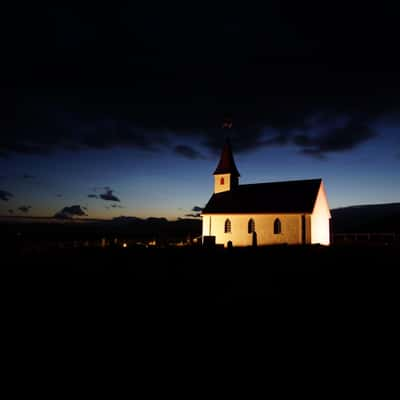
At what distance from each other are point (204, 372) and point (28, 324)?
4624mm

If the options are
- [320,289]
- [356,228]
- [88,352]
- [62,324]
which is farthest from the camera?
[356,228]

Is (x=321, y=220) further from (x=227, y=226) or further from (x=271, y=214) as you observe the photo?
(x=227, y=226)

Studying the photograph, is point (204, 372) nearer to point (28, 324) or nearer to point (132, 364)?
point (132, 364)

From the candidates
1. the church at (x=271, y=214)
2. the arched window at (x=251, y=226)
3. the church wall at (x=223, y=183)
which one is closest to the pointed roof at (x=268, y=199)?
the church at (x=271, y=214)

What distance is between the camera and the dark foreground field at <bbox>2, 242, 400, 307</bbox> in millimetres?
9664

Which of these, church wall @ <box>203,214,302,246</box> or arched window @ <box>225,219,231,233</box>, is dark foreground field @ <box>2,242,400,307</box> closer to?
church wall @ <box>203,214,302,246</box>

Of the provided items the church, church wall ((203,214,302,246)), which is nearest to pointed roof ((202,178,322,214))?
the church

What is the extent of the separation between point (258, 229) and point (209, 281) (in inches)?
904

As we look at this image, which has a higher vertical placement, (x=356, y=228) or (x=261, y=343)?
(x=356, y=228)

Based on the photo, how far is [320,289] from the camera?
10602 millimetres

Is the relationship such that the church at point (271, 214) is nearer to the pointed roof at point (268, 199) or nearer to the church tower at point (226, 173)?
the pointed roof at point (268, 199)

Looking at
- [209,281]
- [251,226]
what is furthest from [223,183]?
[209,281]

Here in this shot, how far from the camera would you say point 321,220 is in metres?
34.3

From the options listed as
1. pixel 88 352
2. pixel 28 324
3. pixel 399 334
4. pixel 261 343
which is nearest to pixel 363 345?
pixel 399 334
